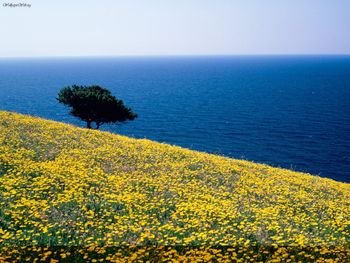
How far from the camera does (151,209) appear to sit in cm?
1597

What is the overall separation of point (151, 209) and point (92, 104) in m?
37.6

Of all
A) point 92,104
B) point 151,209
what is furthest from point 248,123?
point 151,209

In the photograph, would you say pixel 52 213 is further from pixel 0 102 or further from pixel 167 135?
pixel 0 102

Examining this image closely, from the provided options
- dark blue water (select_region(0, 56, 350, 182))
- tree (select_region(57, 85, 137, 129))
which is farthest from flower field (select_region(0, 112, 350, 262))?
dark blue water (select_region(0, 56, 350, 182))

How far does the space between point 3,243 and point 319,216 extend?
12916 millimetres

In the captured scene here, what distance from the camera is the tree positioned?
169 feet

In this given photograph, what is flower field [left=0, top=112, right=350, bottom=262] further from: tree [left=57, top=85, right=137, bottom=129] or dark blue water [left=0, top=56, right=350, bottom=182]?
dark blue water [left=0, top=56, right=350, bottom=182]

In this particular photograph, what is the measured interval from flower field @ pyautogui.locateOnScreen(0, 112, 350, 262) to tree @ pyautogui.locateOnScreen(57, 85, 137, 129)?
26.1m

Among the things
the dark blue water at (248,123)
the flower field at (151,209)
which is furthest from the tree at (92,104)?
the dark blue water at (248,123)

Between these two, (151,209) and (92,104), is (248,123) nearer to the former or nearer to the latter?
(92,104)

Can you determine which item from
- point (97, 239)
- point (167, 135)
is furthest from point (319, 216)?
point (167, 135)

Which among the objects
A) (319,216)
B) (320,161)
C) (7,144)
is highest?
(7,144)

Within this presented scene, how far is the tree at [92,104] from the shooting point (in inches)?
2024

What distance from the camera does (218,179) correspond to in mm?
21828
